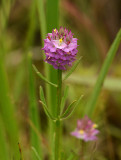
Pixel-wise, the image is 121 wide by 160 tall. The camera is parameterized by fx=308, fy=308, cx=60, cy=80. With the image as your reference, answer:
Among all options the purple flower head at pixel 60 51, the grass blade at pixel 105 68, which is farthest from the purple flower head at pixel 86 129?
the purple flower head at pixel 60 51

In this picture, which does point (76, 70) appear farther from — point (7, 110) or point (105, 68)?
point (7, 110)

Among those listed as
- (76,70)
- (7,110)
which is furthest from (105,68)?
(76,70)

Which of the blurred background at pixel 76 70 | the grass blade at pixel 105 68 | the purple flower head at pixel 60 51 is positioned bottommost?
the blurred background at pixel 76 70

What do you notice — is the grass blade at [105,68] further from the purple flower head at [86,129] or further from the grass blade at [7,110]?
the grass blade at [7,110]

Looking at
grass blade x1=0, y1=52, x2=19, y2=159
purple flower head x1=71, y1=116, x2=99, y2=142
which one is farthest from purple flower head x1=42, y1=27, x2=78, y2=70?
purple flower head x1=71, y1=116, x2=99, y2=142

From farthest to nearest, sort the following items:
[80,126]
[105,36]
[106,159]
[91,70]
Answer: [105,36] → [91,70] → [106,159] → [80,126]

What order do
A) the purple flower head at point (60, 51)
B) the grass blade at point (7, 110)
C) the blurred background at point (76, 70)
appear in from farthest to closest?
1. the blurred background at point (76, 70)
2. the grass blade at point (7, 110)
3. the purple flower head at point (60, 51)

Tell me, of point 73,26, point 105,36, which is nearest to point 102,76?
point 105,36

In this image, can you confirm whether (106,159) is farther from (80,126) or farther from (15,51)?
(15,51)

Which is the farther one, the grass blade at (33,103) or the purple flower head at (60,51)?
the grass blade at (33,103)
